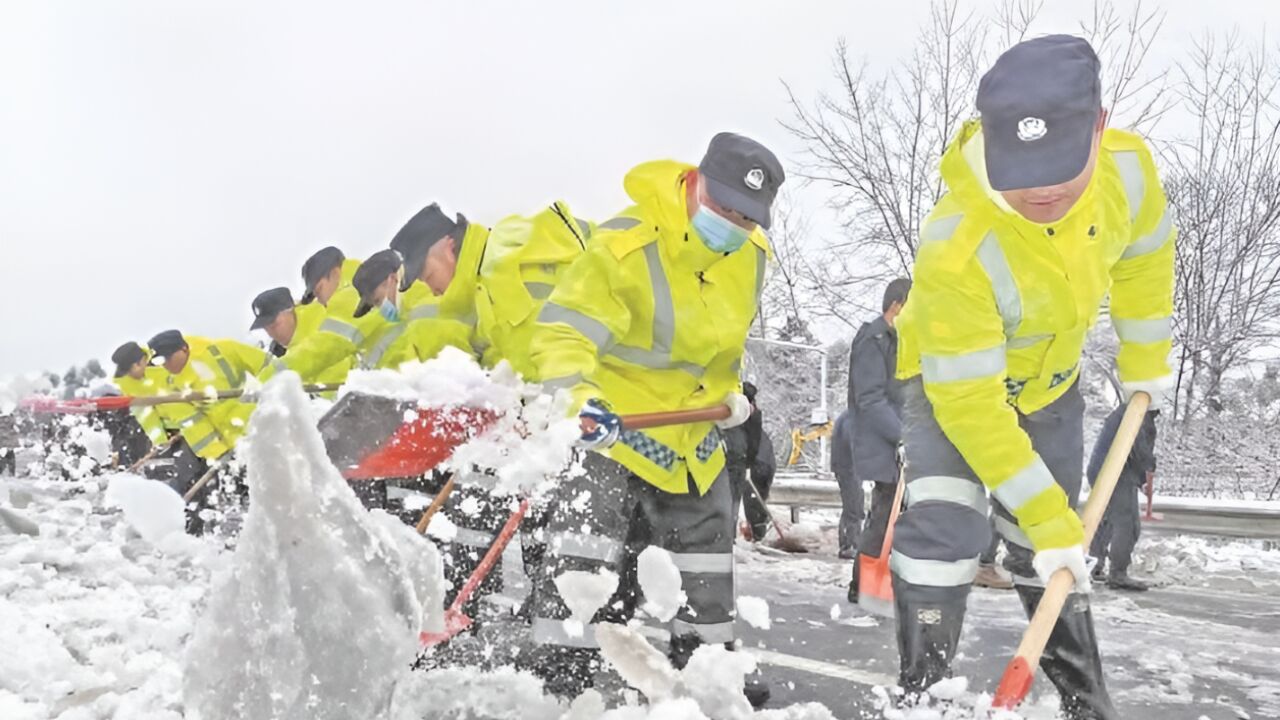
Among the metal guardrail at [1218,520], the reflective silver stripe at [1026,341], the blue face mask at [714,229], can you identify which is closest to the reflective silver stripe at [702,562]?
the blue face mask at [714,229]

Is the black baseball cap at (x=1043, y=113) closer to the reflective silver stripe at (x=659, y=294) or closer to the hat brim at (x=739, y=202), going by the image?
the hat brim at (x=739, y=202)

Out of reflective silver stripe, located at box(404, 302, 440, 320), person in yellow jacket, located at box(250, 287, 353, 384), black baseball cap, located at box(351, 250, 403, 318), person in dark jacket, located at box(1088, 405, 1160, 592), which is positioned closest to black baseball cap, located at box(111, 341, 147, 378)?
person in yellow jacket, located at box(250, 287, 353, 384)

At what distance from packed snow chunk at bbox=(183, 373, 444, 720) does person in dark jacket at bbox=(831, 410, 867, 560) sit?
6.10 m

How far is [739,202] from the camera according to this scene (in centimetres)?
344

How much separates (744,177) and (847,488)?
4943 mm

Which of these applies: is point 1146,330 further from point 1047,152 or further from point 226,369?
point 226,369

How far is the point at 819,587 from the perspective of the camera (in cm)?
654

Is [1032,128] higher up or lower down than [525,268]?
higher up

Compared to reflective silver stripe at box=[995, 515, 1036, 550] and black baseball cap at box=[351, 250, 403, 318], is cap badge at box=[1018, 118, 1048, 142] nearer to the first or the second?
reflective silver stripe at box=[995, 515, 1036, 550]

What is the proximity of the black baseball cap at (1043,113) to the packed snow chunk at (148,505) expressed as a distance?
238cm

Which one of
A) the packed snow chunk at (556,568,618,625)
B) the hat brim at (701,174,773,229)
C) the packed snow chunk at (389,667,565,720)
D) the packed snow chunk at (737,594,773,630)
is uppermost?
the hat brim at (701,174,773,229)

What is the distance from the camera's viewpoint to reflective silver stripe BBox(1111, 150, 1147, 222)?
2850 mm

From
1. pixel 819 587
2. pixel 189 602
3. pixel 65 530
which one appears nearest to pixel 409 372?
pixel 189 602

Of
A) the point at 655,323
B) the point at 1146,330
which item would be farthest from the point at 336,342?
the point at 1146,330
